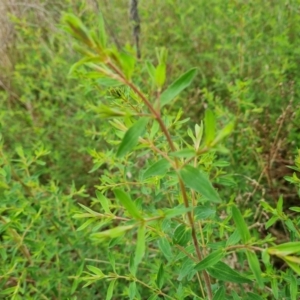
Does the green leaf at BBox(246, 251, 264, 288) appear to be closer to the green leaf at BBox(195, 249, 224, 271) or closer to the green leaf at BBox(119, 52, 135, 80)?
the green leaf at BBox(195, 249, 224, 271)

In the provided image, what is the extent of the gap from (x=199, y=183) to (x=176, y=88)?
17cm

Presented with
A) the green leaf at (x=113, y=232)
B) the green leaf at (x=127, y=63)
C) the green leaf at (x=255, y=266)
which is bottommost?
the green leaf at (x=255, y=266)

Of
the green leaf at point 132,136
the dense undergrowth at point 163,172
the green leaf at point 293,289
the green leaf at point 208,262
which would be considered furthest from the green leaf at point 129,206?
the green leaf at point 293,289

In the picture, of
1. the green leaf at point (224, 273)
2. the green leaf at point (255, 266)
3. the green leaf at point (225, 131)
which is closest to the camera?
the green leaf at point (225, 131)

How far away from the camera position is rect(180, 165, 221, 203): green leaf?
63cm

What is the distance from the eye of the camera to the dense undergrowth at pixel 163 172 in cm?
76

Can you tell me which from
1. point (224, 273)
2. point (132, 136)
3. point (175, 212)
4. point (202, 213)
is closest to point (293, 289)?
point (224, 273)

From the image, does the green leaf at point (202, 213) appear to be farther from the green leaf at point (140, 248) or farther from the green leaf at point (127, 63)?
the green leaf at point (127, 63)

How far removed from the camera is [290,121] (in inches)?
82.5

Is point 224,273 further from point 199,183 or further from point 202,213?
point 199,183

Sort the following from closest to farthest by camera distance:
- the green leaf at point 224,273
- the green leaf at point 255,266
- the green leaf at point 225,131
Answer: the green leaf at point 225,131 < the green leaf at point 255,266 < the green leaf at point 224,273

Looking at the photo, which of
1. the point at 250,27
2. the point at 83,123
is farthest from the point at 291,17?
the point at 83,123

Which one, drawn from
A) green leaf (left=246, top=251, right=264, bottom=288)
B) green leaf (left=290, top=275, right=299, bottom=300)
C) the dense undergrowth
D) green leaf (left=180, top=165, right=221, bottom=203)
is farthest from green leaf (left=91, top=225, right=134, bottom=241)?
green leaf (left=290, top=275, right=299, bottom=300)

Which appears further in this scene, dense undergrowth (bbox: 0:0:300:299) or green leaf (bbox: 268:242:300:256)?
dense undergrowth (bbox: 0:0:300:299)
